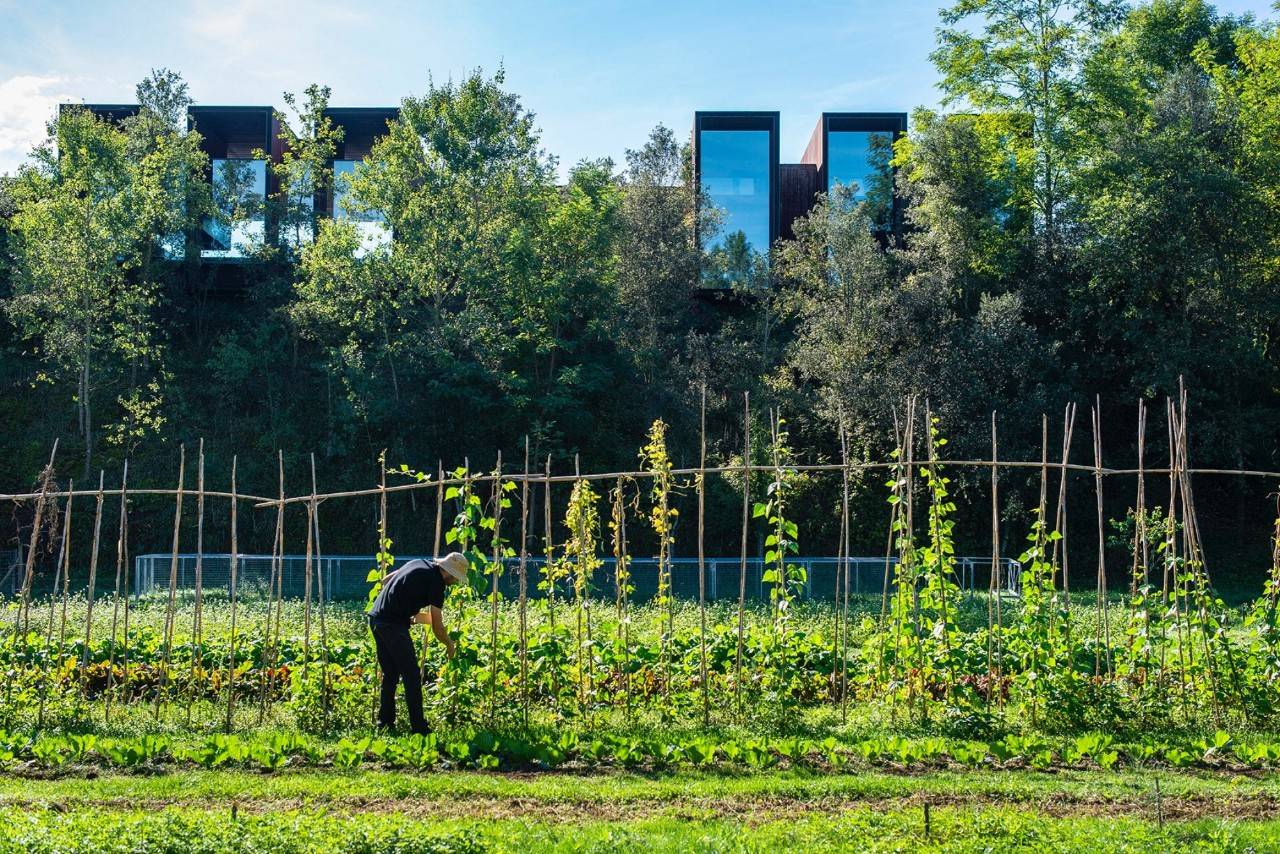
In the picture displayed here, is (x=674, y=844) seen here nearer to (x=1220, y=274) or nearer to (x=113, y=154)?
(x=1220, y=274)

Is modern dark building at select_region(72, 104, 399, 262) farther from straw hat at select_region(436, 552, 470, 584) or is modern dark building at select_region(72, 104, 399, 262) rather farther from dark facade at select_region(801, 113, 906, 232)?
straw hat at select_region(436, 552, 470, 584)

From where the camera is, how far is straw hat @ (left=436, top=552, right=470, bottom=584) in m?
8.10

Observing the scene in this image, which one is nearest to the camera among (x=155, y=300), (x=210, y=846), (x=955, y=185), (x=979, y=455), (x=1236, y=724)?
(x=210, y=846)

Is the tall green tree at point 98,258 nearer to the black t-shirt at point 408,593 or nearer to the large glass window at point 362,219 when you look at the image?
the large glass window at point 362,219

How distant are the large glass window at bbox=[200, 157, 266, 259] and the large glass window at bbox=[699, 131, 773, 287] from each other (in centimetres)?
1233

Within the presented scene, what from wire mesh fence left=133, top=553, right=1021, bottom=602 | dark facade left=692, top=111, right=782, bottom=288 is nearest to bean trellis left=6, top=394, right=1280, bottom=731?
wire mesh fence left=133, top=553, right=1021, bottom=602

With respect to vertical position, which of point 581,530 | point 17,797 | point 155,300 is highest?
point 155,300

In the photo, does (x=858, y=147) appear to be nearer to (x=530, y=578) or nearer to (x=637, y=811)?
(x=530, y=578)

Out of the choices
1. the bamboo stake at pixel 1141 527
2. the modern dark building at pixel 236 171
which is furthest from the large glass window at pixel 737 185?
the bamboo stake at pixel 1141 527

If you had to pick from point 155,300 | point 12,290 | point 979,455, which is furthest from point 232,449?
point 979,455

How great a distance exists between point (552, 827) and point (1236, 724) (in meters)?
5.47

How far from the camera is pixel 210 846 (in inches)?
199

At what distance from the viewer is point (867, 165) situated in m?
31.8

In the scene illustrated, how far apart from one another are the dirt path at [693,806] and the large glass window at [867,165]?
26020mm
